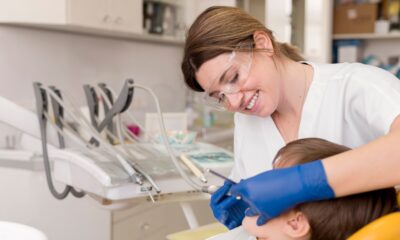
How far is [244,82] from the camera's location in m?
1.23

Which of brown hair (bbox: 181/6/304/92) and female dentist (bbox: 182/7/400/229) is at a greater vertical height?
brown hair (bbox: 181/6/304/92)

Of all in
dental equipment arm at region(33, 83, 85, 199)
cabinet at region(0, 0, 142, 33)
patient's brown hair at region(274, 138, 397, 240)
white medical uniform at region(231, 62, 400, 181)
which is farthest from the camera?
cabinet at region(0, 0, 142, 33)

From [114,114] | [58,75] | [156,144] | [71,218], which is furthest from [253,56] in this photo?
[58,75]

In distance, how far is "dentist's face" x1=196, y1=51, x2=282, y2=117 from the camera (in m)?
1.23

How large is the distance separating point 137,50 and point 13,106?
1797mm

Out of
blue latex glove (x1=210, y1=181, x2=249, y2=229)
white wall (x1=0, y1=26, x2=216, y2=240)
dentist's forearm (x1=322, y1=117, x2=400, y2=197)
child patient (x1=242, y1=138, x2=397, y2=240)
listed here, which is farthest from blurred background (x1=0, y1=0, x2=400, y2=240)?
dentist's forearm (x1=322, y1=117, x2=400, y2=197)

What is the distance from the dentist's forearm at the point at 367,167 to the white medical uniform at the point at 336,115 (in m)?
0.18

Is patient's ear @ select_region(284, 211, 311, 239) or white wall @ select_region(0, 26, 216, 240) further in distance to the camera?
white wall @ select_region(0, 26, 216, 240)

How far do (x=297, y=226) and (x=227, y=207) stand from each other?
0.20 m

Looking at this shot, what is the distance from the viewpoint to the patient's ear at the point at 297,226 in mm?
1024

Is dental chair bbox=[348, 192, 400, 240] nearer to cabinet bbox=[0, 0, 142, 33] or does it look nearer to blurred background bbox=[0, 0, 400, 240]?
blurred background bbox=[0, 0, 400, 240]

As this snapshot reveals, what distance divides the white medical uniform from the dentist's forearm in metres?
0.18

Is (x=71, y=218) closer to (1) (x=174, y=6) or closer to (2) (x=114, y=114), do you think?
(2) (x=114, y=114)

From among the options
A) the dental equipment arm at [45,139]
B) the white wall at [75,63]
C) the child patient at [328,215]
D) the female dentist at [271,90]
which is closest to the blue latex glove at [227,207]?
the female dentist at [271,90]
